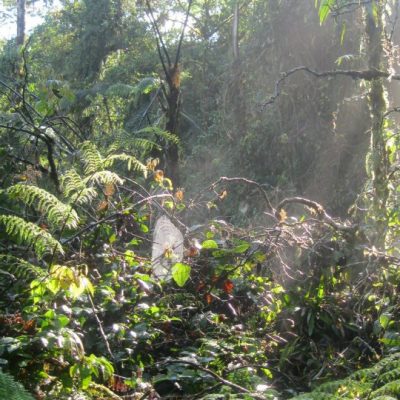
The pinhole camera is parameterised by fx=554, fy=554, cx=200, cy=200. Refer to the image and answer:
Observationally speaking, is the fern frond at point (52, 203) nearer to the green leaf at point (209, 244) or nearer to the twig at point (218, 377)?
the green leaf at point (209, 244)

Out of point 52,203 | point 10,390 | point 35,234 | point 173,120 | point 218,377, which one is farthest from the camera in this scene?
point 173,120

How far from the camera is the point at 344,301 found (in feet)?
11.0

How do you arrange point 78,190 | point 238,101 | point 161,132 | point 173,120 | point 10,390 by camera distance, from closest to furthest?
point 10,390
point 78,190
point 161,132
point 173,120
point 238,101

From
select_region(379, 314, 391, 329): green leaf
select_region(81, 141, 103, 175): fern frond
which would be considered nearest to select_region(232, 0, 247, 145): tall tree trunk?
select_region(81, 141, 103, 175): fern frond

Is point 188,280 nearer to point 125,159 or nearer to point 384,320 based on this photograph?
point 125,159

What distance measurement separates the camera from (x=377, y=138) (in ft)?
12.4

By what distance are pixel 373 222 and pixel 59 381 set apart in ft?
7.12

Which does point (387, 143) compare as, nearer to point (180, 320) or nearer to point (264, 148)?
point (180, 320)

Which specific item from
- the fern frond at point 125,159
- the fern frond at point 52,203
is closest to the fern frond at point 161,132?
the fern frond at point 125,159

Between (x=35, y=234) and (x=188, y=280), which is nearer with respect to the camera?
(x=35, y=234)

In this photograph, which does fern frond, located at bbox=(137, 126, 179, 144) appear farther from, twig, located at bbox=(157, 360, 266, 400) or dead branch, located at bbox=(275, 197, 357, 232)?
A: twig, located at bbox=(157, 360, 266, 400)

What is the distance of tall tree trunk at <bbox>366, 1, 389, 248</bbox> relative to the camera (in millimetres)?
3461

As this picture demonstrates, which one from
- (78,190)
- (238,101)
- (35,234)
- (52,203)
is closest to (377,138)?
(78,190)

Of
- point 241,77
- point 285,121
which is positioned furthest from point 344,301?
point 241,77
